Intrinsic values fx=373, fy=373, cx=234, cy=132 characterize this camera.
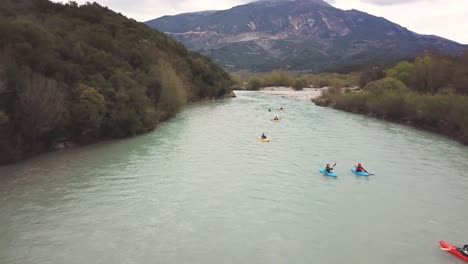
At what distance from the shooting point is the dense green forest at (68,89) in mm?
29547

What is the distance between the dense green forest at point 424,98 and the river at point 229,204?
1155 cm

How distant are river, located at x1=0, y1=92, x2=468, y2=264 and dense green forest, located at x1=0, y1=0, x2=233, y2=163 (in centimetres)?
202

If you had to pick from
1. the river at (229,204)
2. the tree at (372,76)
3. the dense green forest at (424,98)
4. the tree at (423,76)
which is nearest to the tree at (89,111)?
the river at (229,204)

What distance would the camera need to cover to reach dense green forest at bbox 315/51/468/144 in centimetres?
4843

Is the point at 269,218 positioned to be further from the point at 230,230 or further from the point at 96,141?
the point at 96,141

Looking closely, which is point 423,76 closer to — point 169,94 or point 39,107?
point 169,94

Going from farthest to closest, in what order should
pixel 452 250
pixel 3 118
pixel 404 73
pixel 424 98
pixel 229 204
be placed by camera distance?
1. pixel 404 73
2. pixel 424 98
3. pixel 3 118
4. pixel 229 204
5. pixel 452 250

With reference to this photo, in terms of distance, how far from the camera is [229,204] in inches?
891

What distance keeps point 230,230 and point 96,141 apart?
23413mm

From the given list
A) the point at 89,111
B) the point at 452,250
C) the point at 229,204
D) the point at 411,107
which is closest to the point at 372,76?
the point at 411,107

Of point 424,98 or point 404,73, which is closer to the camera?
point 424,98

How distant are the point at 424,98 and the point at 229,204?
4404 centimetres

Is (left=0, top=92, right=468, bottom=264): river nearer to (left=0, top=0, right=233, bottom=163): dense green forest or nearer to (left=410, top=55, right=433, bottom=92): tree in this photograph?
(left=0, top=0, right=233, bottom=163): dense green forest

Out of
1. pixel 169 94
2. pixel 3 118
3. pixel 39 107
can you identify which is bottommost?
pixel 3 118
